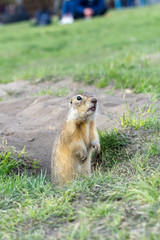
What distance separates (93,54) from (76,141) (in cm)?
770

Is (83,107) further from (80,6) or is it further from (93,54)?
(80,6)

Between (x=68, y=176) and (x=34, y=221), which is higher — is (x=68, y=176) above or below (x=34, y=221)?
below

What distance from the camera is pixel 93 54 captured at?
10.9 meters

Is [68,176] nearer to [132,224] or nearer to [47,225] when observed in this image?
[47,225]

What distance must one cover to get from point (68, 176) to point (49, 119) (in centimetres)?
120

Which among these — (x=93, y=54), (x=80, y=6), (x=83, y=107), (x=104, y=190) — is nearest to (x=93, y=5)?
(x=80, y=6)

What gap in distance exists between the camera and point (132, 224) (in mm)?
2203

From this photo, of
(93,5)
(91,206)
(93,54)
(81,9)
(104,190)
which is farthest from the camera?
(93,5)

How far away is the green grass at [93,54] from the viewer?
5973mm

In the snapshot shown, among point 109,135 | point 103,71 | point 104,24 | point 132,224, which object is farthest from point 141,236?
point 104,24

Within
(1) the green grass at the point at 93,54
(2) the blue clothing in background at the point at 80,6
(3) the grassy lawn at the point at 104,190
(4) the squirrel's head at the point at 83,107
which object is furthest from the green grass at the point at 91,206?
(2) the blue clothing in background at the point at 80,6

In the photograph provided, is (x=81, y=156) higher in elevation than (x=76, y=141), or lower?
lower

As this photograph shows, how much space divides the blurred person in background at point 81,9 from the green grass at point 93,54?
2.93 meters

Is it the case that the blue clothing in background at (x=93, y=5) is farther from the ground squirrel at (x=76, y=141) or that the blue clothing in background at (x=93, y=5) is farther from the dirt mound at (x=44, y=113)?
the ground squirrel at (x=76, y=141)
